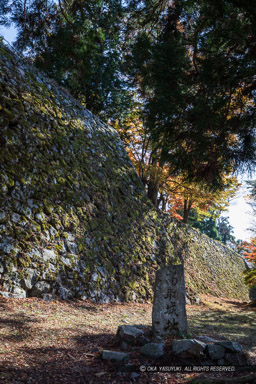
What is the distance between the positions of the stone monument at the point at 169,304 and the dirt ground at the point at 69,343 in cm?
80

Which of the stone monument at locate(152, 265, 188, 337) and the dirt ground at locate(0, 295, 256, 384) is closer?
the dirt ground at locate(0, 295, 256, 384)

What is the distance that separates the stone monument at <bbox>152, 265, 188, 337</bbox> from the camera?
434 centimetres

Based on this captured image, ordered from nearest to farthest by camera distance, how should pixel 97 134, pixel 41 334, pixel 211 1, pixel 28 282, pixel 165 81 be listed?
1. pixel 211 1
2. pixel 41 334
3. pixel 165 81
4. pixel 28 282
5. pixel 97 134

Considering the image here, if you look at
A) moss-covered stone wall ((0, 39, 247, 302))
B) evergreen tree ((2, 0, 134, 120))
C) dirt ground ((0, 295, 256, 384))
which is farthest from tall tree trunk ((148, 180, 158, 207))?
dirt ground ((0, 295, 256, 384))

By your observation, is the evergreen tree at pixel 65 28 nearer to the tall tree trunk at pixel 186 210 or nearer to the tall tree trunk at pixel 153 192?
the tall tree trunk at pixel 153 192

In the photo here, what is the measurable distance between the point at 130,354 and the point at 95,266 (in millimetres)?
3296

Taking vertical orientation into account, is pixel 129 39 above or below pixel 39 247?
above

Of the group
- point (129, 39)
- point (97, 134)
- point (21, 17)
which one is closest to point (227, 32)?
point (129, 39)

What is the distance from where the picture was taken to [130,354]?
3.40 meters

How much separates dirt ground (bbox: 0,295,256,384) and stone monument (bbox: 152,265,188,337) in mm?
799

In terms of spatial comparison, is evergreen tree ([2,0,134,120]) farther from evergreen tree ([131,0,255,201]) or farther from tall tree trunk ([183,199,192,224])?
tall tree trunk ([183,199,192,224])

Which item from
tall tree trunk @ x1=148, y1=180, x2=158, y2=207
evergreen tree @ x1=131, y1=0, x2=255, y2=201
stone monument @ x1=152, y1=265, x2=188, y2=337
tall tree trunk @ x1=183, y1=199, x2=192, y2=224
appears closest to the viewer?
evergreen tree @ x1=131, y1=0, x2=255, y2=201

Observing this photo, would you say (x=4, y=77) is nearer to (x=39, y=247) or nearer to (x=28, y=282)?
(x=39, y=247)

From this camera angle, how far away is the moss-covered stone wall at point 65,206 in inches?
208
